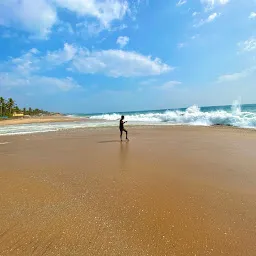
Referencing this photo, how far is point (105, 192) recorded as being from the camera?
16.2 ft

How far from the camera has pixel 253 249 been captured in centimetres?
295

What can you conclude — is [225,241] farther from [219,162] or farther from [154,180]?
[219,162]

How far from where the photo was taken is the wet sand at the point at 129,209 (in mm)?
3037

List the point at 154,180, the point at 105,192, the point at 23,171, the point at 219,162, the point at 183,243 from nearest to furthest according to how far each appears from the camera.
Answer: the point at 183,243 < the point at 105,192 < the point at 154,180 < the point at 23,171 < the point at 219,162

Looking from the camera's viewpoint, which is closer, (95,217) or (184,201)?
(95,217)

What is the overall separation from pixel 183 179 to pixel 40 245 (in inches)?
150

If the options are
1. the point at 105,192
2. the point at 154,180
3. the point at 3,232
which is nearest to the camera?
the point at 3,232

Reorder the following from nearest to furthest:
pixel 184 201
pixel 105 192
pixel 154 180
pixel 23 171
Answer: pixel 184 201
pixel 105 192
pixel 154 180
pixel 23 171

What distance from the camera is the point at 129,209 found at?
160 inches

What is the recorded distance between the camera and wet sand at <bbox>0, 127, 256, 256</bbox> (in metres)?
3.04

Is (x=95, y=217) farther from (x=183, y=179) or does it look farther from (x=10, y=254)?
(x=183, y=179)

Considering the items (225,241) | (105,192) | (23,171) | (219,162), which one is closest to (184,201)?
(225,241)

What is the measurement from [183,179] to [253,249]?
9.40 ft

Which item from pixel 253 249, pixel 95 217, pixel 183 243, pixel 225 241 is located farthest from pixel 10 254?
pixel 253 249
